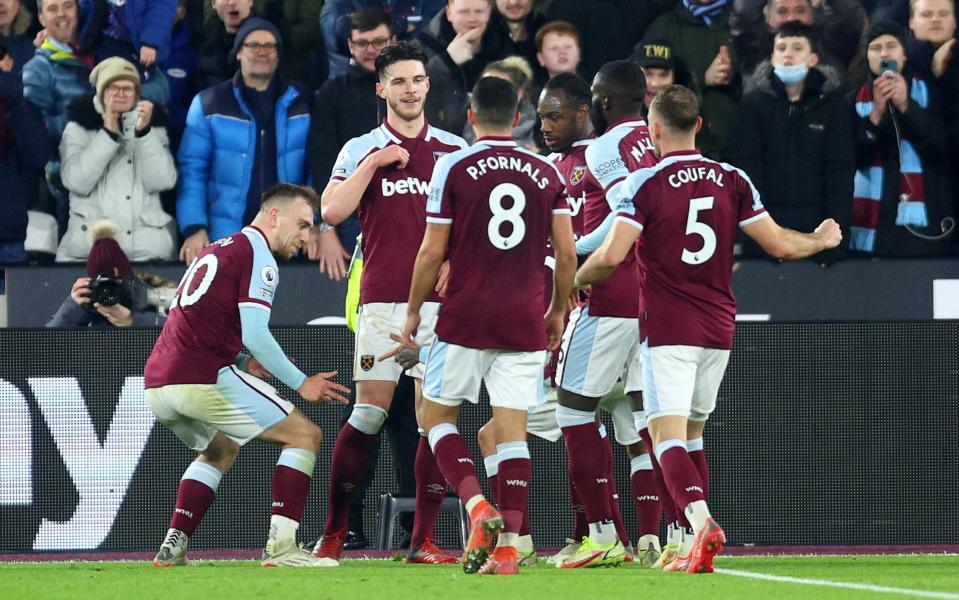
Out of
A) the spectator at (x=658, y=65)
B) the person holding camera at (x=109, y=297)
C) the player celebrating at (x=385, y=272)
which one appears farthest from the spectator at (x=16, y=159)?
the spectator at (x=658, y=65)

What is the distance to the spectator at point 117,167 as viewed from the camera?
34.8 ft

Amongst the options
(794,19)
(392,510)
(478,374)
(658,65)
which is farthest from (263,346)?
(794,19)

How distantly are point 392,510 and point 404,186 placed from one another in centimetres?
209

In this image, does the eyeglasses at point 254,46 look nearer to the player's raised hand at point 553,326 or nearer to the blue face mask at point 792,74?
the blue face mask at point 792,74

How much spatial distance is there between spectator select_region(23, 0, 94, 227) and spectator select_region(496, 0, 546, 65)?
2.83 metres

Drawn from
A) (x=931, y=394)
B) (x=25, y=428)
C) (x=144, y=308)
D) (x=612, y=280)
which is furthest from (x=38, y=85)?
(x=931, y=394)

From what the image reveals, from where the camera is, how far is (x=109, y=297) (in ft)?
32.0

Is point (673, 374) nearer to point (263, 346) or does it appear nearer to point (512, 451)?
point (512, 451)

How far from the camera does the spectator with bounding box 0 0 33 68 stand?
11.3m

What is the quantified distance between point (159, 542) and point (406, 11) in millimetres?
4312

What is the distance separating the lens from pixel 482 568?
6.86 meters

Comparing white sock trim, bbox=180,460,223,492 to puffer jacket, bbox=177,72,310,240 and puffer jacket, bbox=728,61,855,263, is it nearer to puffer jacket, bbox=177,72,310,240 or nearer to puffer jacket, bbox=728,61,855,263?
puffer jacket, bbox=177,72,310,240

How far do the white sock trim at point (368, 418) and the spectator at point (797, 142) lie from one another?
12.0ft

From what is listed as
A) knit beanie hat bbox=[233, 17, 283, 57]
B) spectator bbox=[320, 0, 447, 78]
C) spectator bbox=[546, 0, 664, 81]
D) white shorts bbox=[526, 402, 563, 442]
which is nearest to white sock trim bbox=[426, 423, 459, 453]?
white shorts bbox=[526, 402, 563, 442]
